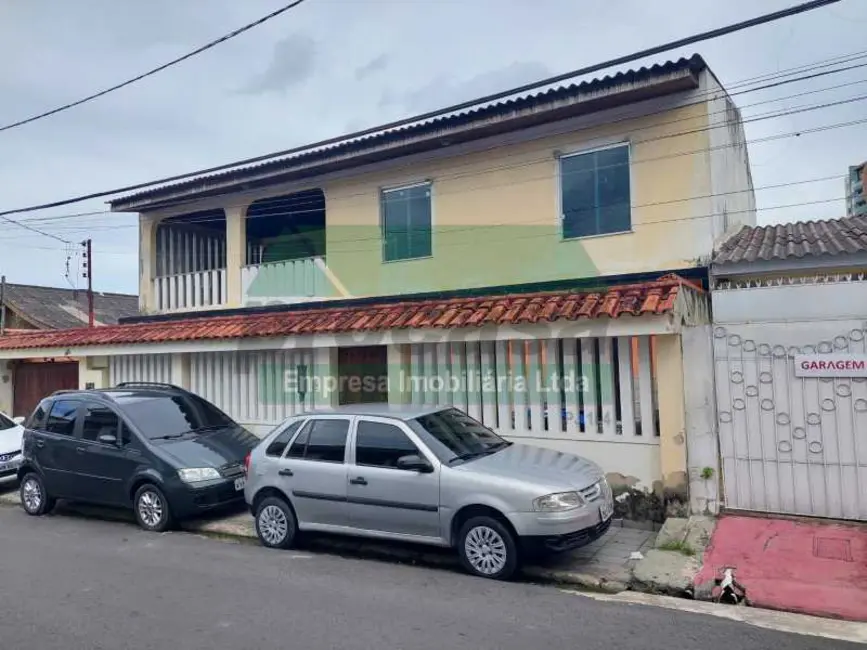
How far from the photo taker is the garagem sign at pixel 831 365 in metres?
6.49

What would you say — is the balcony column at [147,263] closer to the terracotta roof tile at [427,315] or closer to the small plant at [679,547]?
the terracotta roof tile at [427,315]

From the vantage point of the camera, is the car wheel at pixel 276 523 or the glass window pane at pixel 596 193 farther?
the glass window pane at pixel 596 193

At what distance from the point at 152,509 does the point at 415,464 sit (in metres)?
3.86

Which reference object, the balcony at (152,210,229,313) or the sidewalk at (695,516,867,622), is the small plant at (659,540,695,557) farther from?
the balcony at (152,210,229,313)

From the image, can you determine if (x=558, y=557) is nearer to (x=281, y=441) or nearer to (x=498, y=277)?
(x=281, y=441)

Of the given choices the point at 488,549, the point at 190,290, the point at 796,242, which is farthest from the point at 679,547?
the point at 190,290

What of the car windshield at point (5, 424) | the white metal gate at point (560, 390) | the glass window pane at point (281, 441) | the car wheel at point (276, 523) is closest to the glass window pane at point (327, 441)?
the glass window pane at point (281, 441)

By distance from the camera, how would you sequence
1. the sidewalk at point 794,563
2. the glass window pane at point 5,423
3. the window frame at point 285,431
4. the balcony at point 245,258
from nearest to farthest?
the sidewalk at point 794,563
the window frame at point 285,431
the glass window pane at point 5,423
the balcony at point 245,258

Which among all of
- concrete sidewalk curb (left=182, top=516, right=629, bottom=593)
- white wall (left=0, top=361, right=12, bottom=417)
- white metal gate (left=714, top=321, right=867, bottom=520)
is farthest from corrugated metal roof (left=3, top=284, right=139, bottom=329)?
white metal gate (left=714, top=321, right=867, bottom=520)

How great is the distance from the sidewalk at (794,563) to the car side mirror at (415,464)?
8.23ft

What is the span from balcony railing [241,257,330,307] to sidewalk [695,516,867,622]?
27.6 feet

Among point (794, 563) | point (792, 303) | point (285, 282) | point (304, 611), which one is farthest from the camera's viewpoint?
point (285, 282)

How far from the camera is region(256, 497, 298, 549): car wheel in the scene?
22.9 ft

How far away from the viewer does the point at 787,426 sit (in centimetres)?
680
